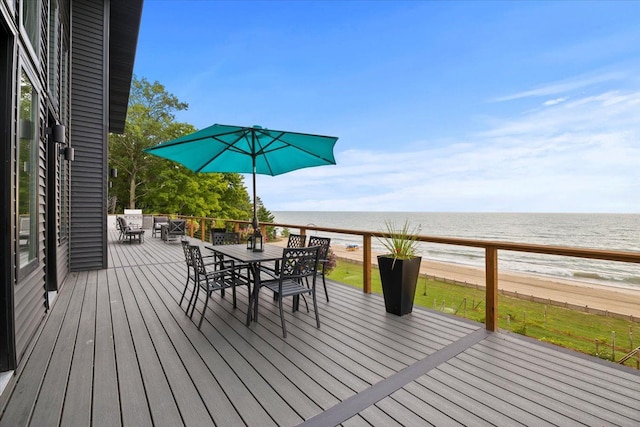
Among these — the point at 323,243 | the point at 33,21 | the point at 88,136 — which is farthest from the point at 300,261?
the point at 88,136

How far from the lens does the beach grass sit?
715 centimetres

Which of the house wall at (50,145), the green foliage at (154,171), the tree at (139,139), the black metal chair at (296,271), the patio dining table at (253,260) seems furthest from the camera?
the green foliage at (154,171)

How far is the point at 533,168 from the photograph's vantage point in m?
31.5

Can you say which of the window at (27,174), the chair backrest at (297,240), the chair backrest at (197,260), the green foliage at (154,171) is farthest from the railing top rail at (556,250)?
the green foliage at (154,171)

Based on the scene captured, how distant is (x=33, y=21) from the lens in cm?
264

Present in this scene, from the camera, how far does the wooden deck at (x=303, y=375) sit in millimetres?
1641

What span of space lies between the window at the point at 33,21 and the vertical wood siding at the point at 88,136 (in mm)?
2809

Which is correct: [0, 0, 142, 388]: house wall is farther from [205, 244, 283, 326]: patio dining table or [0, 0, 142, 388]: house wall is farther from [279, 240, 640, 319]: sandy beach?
[279, 240, 640, 319]: sandy beach

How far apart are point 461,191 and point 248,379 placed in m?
40.3

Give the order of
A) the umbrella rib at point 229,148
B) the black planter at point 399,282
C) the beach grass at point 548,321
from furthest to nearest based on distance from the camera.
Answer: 1. the beach grass at point 548,321
2. the umbrella rib at point 229,148
3. the black planter at point 399,282

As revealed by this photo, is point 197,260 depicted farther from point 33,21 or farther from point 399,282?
point 33,21

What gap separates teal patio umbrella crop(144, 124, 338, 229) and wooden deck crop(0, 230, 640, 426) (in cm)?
174

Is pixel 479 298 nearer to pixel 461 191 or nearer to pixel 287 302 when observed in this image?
pixel 287 302

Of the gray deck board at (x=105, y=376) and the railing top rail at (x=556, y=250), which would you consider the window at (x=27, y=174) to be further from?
the railing top rail at (x=556, y=250)
